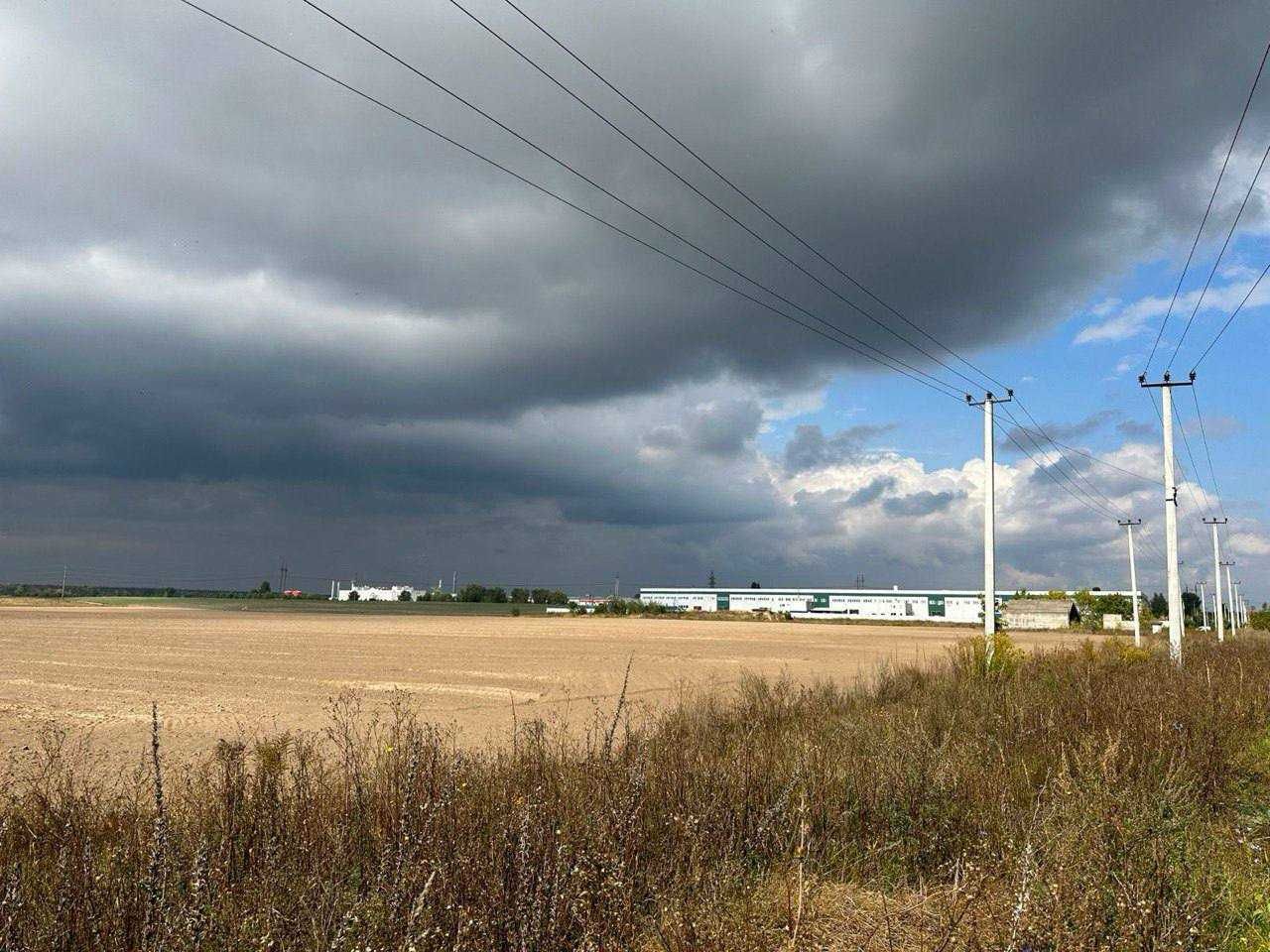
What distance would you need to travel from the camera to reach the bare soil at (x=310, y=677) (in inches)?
643

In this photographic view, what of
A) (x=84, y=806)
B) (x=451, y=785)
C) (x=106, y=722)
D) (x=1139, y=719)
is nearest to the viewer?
(x=451, y=785)

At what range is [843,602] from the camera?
157 meters

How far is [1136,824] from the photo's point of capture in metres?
5.88

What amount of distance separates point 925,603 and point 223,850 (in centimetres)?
15557

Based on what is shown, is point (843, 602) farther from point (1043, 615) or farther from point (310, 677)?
point (310, 677)

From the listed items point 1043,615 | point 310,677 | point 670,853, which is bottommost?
point 310,677

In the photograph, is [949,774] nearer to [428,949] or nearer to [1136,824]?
[1136,824]

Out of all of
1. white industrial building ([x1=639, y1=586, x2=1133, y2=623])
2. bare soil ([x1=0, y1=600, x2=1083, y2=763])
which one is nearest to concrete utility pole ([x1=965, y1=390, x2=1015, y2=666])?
bare soil ([x1=0, y1=600, x2=1083, y2=763])

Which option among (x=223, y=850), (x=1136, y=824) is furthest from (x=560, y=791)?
(x=1136, y=824)

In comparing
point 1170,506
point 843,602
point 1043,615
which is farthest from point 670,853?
point 843,602

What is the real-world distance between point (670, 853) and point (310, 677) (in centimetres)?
2378

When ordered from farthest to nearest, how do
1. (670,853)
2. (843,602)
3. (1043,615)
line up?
(843,602), (1043,615), (670,853)

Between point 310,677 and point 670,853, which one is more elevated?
point 670,853

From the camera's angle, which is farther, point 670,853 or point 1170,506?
point 1170,506
